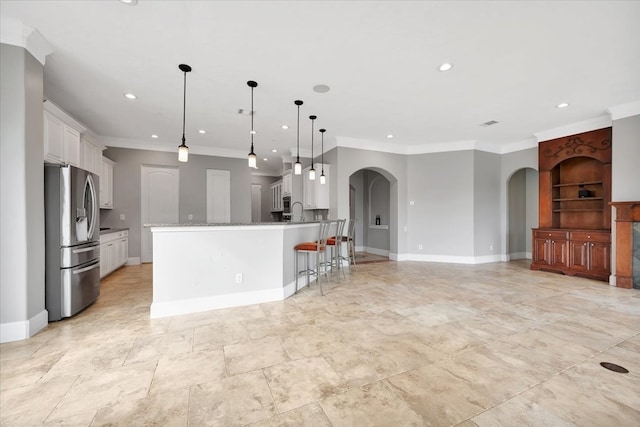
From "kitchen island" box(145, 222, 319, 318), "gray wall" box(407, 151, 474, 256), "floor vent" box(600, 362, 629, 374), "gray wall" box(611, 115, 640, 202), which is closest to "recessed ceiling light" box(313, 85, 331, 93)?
"kitchen island" box(145, 222, 319, 318)

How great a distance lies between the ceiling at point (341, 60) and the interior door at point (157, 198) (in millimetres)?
1566

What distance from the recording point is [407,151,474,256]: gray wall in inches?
257

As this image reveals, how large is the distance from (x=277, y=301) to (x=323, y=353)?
1.53 metres

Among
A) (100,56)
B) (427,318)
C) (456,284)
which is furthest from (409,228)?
(100,56)

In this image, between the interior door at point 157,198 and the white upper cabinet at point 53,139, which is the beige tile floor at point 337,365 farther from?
the interior door at point 157,198

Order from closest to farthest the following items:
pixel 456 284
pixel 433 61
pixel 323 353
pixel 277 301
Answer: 1. pixel 323 353
2. pixel 433 61
3. pixel 277 301
4. pixel 456 284

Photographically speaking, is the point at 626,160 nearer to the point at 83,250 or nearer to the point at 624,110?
the point at 624,110

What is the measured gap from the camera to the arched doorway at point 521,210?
7.15 meters

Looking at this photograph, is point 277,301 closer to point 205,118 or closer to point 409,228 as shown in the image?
point 205,118

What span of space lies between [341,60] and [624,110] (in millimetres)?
4924

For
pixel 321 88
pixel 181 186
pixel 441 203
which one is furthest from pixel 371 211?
pixel 181 186

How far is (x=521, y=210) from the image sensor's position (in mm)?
7352

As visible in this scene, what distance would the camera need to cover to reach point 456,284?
14.8ft

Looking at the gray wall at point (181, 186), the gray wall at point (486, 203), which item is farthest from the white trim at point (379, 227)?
the gray wall at point (181, 186)
